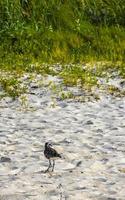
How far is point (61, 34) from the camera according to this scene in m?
25.3

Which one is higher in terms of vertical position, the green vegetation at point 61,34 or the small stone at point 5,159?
the small stone at point 5,159

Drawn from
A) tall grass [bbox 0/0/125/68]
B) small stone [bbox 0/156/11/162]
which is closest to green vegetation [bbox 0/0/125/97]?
tall grass [bbox 0/0/125/68]

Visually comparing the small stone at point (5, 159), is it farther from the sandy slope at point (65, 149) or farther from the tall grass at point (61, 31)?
the tall grass at point (61, 31)

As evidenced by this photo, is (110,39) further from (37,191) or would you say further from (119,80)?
(37,191)

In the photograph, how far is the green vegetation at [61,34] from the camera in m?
22.7

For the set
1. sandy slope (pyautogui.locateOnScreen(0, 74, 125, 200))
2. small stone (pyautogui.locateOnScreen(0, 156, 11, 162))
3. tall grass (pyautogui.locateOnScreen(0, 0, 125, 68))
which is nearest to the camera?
sandy slope (pyautogui.locateOnScreen(0, 74, 125, 200))

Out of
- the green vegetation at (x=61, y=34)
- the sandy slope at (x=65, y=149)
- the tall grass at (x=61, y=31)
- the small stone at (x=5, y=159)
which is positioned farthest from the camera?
the tall grass at (x=61, y=31)

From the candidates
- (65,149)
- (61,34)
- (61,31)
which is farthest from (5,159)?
(61,31)

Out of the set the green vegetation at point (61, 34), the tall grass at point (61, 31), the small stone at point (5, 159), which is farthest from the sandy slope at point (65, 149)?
the tall grass at point (61, 31)

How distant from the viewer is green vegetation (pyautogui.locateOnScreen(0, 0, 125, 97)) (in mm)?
22656

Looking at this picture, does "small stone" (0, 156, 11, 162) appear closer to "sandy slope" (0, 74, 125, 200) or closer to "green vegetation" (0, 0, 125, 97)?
"sandy slope" (0, 74, 125, 200)

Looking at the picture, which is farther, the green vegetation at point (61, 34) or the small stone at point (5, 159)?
the green vegetation at point (61, 34)

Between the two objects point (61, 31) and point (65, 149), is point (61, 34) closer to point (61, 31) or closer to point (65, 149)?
point (61, 31)

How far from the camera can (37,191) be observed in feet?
25.5
